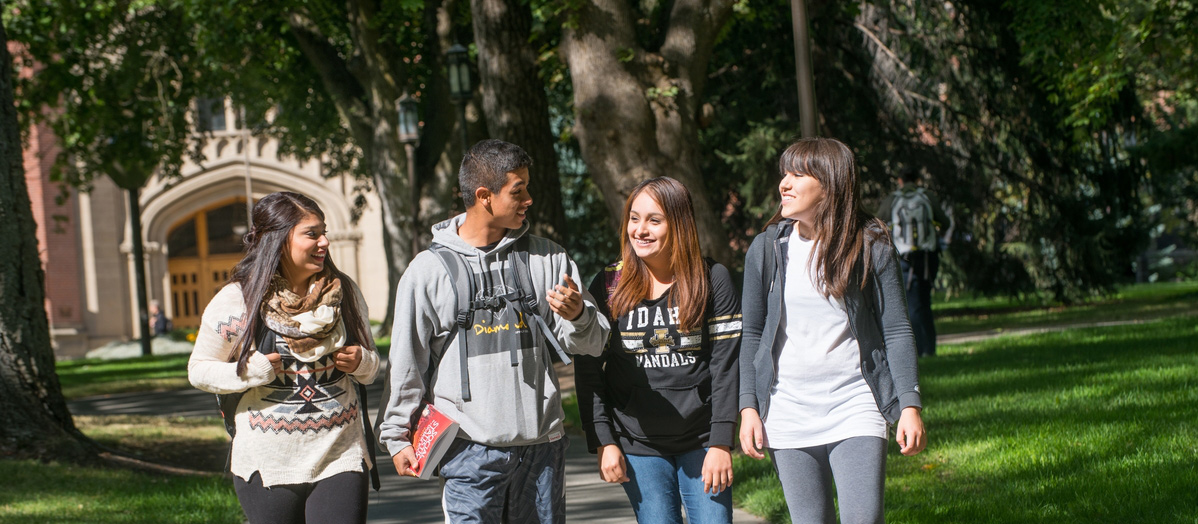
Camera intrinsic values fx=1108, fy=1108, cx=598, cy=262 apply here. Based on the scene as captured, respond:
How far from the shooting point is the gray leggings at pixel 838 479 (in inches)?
125

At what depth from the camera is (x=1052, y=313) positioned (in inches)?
Answer: 722

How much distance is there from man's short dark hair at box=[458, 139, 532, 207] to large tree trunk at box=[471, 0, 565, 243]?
6.60 metres

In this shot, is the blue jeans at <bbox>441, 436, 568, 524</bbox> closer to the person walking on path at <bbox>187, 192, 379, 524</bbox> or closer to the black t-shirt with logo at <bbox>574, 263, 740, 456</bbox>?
the black t-shirt with logo at <bbox>574, 263, 740, 456</bbox>

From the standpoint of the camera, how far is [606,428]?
140 inches

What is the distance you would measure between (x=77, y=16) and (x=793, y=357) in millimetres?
17595

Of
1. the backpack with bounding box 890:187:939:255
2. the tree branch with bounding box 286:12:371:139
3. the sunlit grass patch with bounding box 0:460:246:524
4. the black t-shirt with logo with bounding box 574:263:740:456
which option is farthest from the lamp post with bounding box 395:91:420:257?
the black t-shirt with logo with bounding box 574:263:740:456

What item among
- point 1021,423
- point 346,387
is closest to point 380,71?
point 1021,423

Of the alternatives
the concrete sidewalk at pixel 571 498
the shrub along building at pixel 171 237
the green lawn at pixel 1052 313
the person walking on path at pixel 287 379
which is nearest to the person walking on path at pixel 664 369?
the person walking on path at pixel 287 379

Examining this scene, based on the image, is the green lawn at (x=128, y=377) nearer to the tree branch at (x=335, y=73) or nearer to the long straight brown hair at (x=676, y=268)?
the tree branch at (x=335, y=73)

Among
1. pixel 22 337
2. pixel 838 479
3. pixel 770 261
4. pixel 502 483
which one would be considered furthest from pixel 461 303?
pixel 22 337

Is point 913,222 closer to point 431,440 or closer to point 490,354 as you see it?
point 490,354

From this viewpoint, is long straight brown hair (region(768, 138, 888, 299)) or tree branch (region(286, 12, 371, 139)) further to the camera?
tree branch (region(286, 12, 371, 139))

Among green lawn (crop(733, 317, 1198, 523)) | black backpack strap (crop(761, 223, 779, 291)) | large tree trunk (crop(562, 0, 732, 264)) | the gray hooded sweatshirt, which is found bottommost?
green lawn (crop(733, 317, 1198, 523))

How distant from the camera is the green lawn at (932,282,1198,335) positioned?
1554 cm
